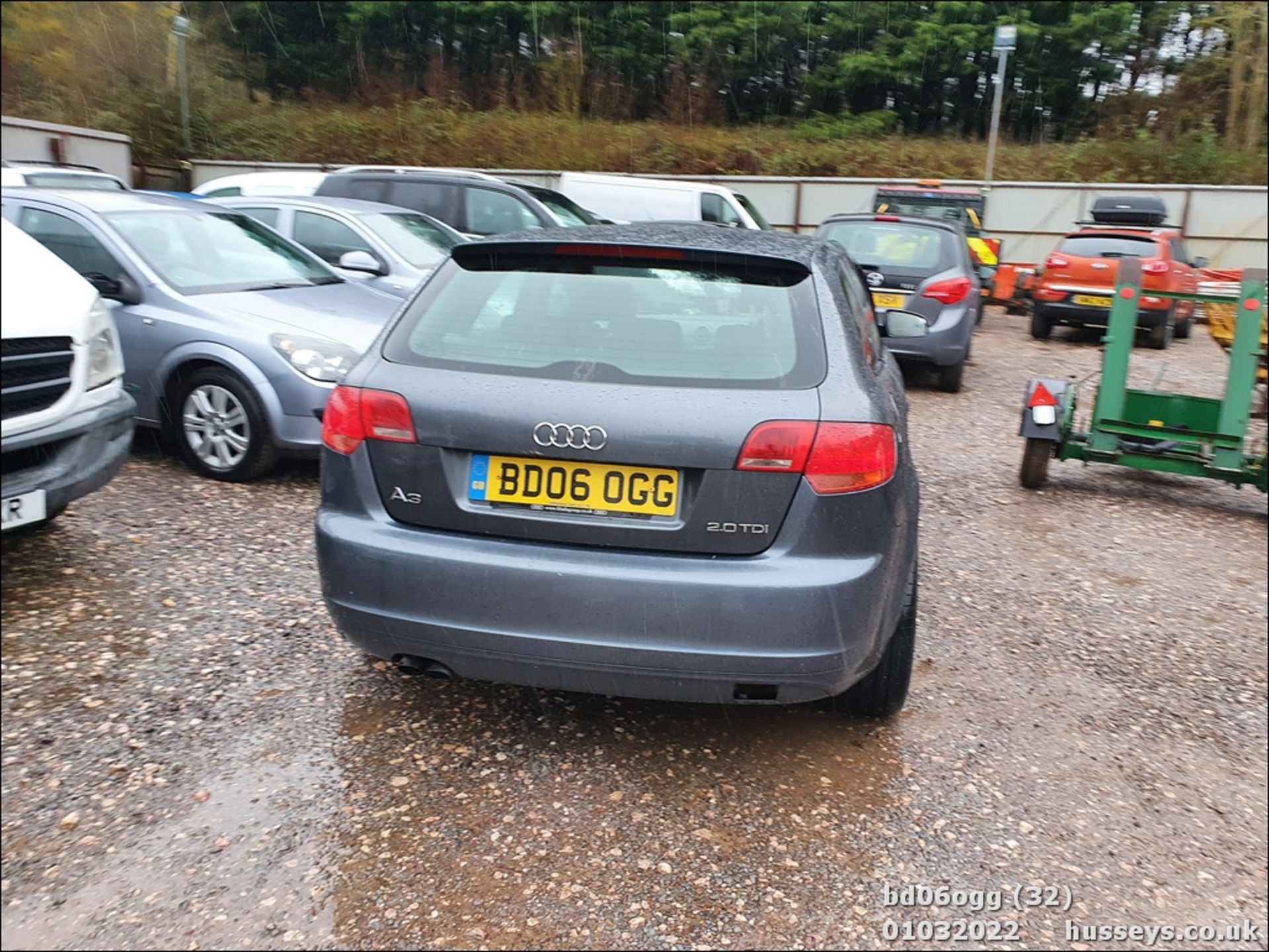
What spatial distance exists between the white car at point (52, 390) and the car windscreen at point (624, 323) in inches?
64.3

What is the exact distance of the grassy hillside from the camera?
21.2 metres

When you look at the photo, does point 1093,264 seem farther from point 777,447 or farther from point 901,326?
point 777,447

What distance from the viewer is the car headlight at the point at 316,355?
5.57m

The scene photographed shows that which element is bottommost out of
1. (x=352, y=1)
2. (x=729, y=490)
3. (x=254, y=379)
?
(x=254, y=379)

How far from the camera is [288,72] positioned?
35031mm

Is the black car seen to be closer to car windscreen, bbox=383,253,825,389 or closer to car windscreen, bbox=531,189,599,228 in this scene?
car windscreen, bbox=531,189,599,228

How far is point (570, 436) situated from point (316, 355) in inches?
131

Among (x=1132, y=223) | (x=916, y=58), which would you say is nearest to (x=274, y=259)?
(x=1132, y=223)

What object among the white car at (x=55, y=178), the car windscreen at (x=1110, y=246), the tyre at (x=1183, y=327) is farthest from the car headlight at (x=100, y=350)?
the tyre at (x=1183, y=327)

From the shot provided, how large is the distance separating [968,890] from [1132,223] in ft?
51.4

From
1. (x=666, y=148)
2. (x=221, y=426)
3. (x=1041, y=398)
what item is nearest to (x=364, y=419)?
(x=221, y=426)

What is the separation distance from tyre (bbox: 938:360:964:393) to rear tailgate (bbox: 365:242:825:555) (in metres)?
7.08

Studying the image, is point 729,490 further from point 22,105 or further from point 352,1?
point 352,1

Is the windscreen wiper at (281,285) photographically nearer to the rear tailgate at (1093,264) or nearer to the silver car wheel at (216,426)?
the silver car wheel at (216,426)
